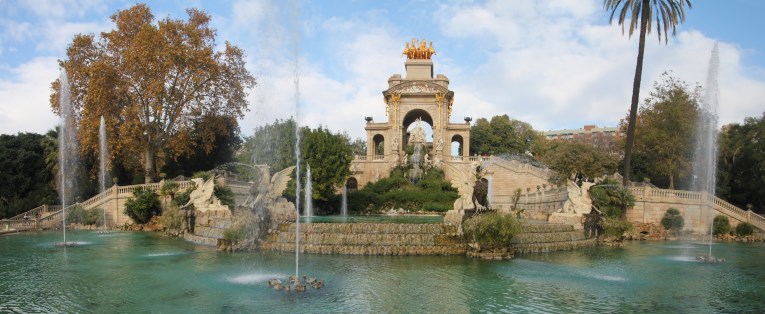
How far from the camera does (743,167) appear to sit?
33.8 meters

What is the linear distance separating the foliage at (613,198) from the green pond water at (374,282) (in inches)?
272

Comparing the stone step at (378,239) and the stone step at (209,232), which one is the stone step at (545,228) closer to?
the stone step at (378,239)

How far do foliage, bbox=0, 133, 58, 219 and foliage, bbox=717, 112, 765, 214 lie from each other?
4169cm

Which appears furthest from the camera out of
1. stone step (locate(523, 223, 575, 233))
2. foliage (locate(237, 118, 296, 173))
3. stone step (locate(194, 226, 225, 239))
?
foliage (locate(237, 118, 296, 173))

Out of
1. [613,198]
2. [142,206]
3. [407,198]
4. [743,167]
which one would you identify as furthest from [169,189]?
[743,167]

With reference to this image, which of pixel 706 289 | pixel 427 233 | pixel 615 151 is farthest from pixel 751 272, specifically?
pixel 615 151

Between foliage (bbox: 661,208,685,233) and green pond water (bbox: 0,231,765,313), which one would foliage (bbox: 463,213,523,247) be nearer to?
green pond water (bbox: 0,231,765,313)

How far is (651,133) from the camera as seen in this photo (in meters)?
33.3

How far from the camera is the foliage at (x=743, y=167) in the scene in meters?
32.2

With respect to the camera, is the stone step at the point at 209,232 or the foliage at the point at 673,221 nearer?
the stone step at the point at 209,232

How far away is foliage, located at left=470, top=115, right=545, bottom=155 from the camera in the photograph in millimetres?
66375

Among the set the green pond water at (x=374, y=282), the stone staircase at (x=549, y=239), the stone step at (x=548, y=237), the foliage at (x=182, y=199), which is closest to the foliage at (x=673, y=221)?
the green pond water at (x=374, y=282)

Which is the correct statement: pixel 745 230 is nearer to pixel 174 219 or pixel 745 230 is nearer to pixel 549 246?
pixel 549 246

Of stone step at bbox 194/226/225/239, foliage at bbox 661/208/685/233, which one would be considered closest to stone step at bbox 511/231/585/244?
foliage at bbox 661/208/685/233
